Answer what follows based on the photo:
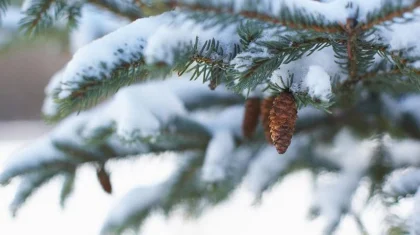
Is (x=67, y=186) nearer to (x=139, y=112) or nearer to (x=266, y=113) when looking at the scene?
(x=139, y=112)

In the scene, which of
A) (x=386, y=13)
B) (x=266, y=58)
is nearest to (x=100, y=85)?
(x=266, y=58)

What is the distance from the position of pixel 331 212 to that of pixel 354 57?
281mm

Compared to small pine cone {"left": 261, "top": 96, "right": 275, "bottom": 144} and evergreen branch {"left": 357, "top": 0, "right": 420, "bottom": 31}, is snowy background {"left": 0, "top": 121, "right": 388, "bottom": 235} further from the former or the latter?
evergreen branch {"left": 357, "top": 0, "right": 420, "bottom": 31}

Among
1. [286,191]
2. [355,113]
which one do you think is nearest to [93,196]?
[286,191]

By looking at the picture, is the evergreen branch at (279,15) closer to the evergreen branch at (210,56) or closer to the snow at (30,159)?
the evergreen branch at (210,56)


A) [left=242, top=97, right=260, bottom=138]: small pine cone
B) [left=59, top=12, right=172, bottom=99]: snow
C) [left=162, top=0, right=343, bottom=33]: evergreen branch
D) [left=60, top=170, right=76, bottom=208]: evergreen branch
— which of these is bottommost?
[left=60, top=170, right=76, bottom=208]: evergreen branch

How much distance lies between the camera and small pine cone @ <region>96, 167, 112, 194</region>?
821 millimetres

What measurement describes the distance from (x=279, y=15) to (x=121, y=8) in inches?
16.7

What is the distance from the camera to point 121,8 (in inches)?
32.4

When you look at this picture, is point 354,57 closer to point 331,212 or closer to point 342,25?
point 342,25

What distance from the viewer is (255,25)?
1.57ft

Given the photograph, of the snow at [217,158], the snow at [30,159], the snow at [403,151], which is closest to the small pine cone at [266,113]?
the snow at [217,158]

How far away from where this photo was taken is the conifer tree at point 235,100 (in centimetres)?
47


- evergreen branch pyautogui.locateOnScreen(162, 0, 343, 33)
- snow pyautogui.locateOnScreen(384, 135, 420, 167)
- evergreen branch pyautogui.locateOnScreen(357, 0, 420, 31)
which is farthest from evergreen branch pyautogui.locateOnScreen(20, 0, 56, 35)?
snow pyautogui.locateOnScreen(384, 135, 420, 167)
